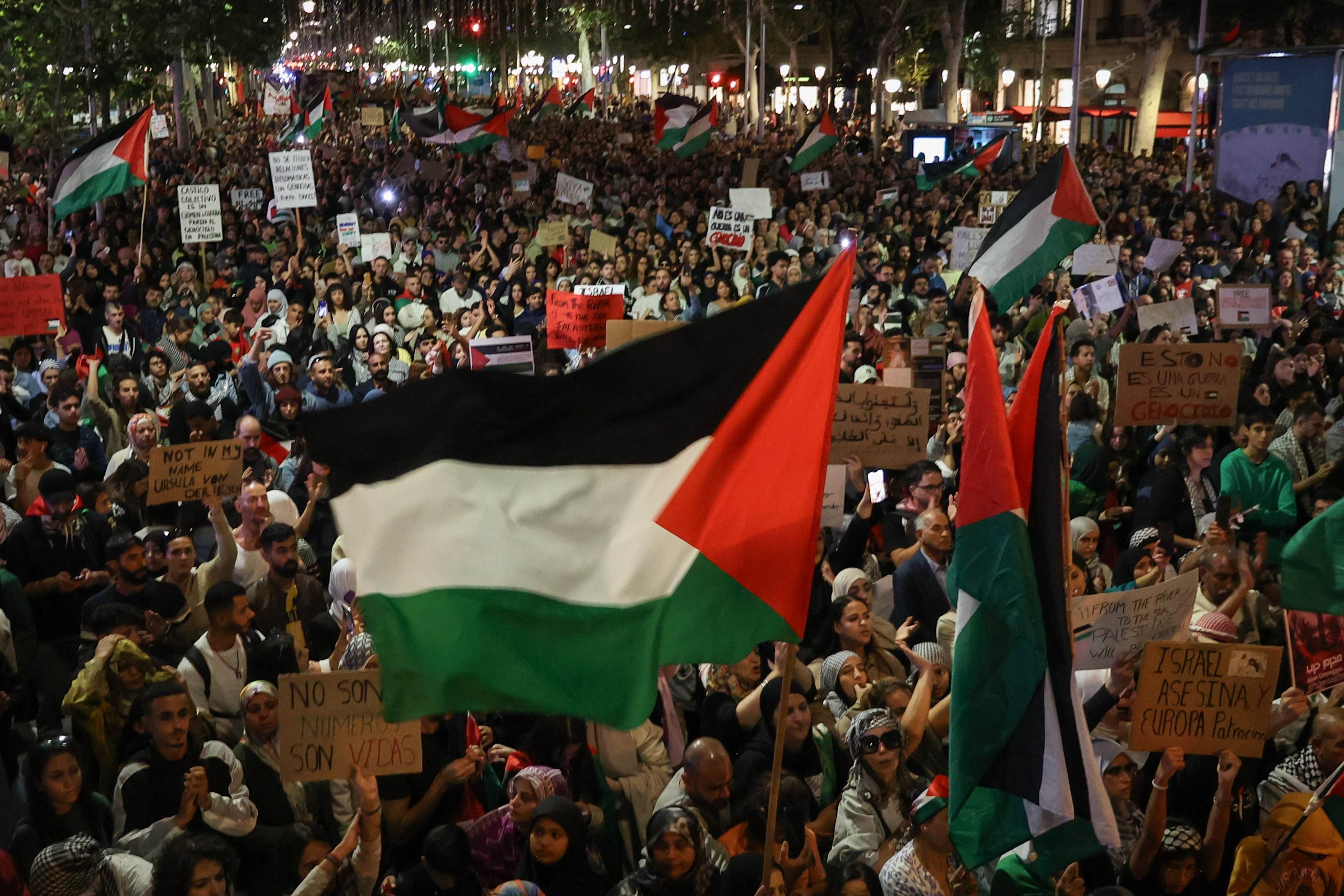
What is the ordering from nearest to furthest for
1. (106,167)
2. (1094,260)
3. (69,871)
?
(69,871) < (106,167) < (1094,260)

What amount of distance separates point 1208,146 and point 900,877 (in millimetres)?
37802

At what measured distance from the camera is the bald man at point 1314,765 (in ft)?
18.6

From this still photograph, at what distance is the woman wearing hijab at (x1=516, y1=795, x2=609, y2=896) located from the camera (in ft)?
16.9

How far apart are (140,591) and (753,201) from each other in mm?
12853

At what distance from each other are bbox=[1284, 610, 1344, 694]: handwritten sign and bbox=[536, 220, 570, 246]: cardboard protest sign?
43.1 ft

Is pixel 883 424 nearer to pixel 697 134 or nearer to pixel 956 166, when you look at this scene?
pixel 697 134

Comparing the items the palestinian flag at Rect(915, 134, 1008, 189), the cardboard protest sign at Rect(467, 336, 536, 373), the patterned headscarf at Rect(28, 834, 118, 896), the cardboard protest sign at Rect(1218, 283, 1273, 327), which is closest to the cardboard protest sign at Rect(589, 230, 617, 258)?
the cardboard protest sign at Rect(467, 336, 536, 373)

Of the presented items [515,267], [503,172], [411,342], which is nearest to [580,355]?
[411,342]

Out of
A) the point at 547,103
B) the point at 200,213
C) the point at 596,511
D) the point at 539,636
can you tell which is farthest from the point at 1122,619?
the point at 547,103

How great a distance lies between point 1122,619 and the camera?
5.97 metres

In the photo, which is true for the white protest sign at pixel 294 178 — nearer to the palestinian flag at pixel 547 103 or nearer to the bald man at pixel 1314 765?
the bald man at pixel 1314 765

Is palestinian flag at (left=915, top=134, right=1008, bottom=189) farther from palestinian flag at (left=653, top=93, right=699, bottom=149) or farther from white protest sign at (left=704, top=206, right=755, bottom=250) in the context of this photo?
white protest sign at (left=704, top=206, right=755, bottom=250)

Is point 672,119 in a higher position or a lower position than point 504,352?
higher

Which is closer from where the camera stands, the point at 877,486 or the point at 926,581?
the point at 926,581
